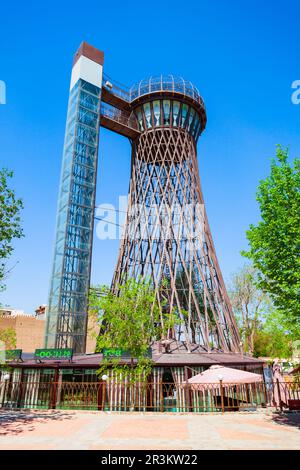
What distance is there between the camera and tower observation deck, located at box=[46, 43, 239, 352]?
100ft

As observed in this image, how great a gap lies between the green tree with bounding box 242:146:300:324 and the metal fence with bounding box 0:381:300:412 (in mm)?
6811

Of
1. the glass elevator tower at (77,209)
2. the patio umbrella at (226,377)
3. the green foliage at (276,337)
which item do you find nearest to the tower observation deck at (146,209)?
the glass elevator tower at (77,209)

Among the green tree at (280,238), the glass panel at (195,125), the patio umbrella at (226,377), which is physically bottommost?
the patio umbrella at (226,377)

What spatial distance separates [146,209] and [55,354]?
59.3 feet

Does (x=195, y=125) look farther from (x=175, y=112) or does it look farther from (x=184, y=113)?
(x=175, y=112)

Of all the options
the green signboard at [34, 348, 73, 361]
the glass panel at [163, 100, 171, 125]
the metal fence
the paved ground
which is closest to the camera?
the paved ground

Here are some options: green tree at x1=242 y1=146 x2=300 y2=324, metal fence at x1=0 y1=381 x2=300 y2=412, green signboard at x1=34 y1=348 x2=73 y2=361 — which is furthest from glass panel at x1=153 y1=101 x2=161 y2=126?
metal fence at x1=0 y1=381 x2=300 y2=412

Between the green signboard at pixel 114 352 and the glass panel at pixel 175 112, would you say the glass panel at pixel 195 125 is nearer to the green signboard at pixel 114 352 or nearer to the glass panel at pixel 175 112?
the glass panel at pixel 175 112

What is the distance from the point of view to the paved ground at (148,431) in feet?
33.3

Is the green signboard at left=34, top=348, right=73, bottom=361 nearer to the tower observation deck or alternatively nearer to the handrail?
the tower observation deck

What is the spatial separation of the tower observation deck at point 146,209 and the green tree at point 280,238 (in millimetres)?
13961

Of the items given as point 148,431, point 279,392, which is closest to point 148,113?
point 279,392

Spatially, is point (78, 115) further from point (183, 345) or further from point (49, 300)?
point (183, 345)

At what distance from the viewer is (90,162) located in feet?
115
